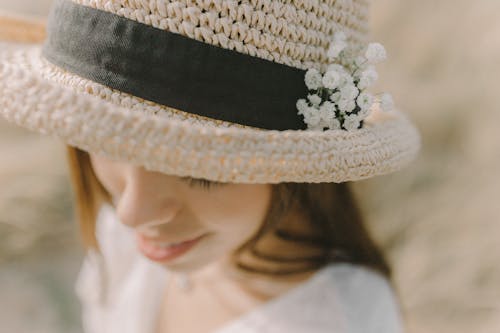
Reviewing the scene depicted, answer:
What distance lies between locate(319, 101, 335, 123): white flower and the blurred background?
909 mm

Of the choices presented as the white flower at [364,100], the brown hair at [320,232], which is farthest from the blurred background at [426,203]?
the white flower at [364,100]

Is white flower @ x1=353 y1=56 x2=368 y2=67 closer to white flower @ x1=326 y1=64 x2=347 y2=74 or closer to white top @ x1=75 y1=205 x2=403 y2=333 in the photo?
white flower @ x1=326 y1=64 x2=347 y2=74

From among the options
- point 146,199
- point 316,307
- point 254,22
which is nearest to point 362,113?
point 254,22

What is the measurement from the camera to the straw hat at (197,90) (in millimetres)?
477

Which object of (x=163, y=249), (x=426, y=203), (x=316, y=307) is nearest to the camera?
(x=163, y=249)

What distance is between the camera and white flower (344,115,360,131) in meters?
0.60

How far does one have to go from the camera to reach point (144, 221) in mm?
629

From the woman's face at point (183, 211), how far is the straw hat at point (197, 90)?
12 centimetres

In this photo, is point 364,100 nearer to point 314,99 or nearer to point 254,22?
point 314,99

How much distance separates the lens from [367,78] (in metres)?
0.61

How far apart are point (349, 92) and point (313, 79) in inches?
2.0

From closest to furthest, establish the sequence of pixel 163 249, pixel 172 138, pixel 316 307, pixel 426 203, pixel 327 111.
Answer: pixel 172 138 → pixel 327 111 → pixel 163 249 → pixel 316 307 → pixel 426 203

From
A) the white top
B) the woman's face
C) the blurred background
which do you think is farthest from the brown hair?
the blurred background

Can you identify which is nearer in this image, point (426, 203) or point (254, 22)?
point (254, 22)
